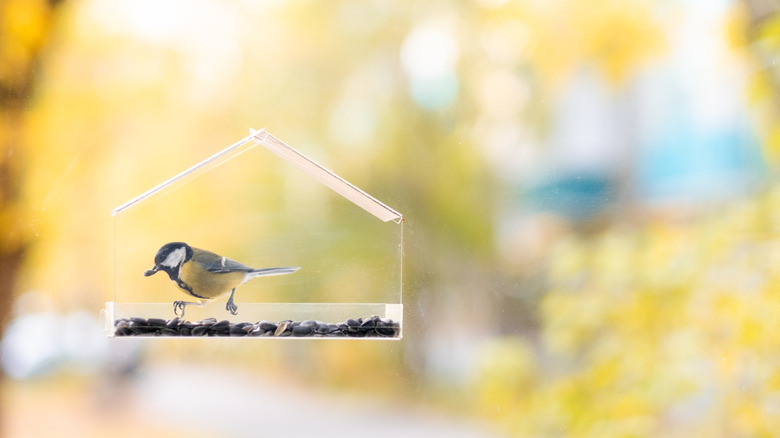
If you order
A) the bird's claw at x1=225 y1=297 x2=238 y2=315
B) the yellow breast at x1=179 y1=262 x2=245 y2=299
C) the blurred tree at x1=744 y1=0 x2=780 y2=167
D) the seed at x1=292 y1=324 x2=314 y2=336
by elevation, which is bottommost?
the seed at x1=292 y1=324 x2=314 y2=336

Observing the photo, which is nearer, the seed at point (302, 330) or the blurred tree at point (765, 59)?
the seed at point (302, 330)

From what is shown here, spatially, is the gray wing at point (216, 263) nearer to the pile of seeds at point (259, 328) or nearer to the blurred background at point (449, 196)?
the pile of seeds at point (259, 328)

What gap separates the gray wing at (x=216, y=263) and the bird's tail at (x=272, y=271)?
0.01 m

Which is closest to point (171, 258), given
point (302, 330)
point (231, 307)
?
point (231, 307)

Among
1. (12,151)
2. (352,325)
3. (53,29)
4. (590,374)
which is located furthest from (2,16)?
(590,374)

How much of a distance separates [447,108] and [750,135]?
2.99ft

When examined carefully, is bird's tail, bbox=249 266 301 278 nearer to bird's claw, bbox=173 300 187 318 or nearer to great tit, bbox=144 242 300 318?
great tit, bbox=144 242 300 318

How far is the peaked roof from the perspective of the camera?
141 cm

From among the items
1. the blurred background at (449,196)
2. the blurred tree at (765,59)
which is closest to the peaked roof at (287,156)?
the blurred background at (449,196)

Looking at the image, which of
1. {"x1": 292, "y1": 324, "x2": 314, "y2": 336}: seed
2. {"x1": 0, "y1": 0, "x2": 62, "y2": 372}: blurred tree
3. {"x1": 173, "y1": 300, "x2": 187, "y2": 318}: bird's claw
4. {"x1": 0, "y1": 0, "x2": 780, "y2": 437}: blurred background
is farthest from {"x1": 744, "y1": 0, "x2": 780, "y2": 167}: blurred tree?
{"x1": 0, "y1": 0, "x2": 62, "y2": 372}: blurred tree

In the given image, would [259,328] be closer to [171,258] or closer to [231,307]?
[231,307]

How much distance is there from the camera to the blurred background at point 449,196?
1.89 m

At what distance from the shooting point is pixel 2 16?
6.23 feet

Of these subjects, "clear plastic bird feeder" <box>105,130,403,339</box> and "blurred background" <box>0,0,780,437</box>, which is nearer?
"clear plastic bird feeder" <box>105,130,403,339</box>
